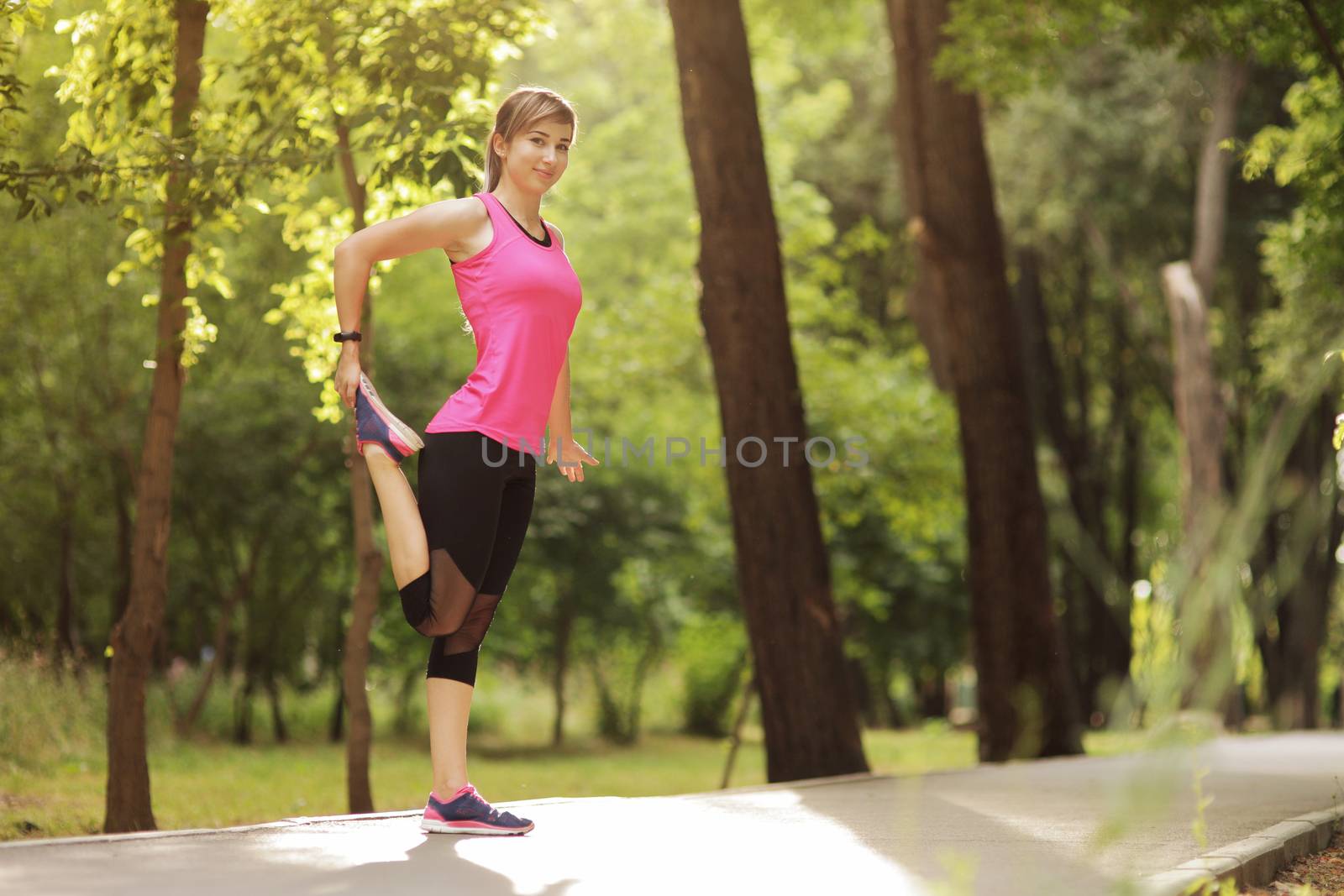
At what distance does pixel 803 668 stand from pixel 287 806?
489cm

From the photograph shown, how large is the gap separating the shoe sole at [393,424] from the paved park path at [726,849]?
1.24 m

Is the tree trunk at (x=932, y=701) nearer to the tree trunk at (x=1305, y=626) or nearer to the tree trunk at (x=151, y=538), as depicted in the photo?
the tree trunk at (x=1305, y=626)

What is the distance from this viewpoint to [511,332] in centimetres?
477

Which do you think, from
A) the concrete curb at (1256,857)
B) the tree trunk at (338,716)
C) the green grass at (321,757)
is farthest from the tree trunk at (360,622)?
the tree trunk at (338,716)

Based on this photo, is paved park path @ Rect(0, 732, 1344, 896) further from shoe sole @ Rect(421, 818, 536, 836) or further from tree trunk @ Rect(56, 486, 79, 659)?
tree trunk @ Rect(56, 486, 79, 659)

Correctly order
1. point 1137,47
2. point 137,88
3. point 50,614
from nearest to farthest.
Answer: point 137,88
point 1137,47
point 50,614

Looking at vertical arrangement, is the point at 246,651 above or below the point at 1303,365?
below

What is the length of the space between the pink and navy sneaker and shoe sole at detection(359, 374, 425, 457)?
45.6 inches

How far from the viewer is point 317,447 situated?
1892 cm

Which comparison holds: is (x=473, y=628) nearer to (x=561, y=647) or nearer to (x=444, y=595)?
(x=444, y=595)

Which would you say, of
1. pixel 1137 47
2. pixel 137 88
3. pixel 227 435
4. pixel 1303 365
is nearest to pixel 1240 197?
pixel 1303 365

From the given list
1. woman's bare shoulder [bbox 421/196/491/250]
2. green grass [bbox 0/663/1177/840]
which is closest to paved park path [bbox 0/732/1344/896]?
green grass [bbox 0/663/1177/840]

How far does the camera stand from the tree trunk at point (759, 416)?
923cm

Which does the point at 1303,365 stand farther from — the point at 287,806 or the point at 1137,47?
the point at 287,806
